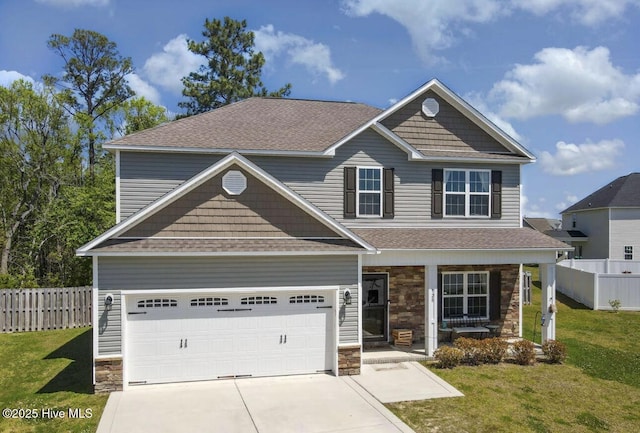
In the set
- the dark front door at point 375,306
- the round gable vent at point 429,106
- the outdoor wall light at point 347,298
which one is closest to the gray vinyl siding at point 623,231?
the round gable vent at point 429,106

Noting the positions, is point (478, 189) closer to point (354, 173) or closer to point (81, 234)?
point (354, 173)

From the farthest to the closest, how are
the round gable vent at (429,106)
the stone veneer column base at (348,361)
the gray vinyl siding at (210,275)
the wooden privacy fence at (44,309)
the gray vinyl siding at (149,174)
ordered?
the wooden privacy fence at (44,309), the round gable vent at (429,106), the gray vinyl siding at (149,174), the stone veneer column base at (348,361), the gray vinyl siding at (210,275)

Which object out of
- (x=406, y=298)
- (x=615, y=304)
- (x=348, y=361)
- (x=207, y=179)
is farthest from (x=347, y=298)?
(x=615, y=304)

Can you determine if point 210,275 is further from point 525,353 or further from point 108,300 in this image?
point 525,353

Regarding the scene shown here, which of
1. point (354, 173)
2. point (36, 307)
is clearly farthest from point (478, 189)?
point (36, 307)

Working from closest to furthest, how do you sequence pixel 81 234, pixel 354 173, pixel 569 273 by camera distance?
pixel 354 173 → pixel 81 234 → pixel 569 273

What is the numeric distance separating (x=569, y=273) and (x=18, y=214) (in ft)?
94.3

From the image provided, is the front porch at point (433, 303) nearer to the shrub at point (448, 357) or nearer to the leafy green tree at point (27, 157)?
the shrub at point (448, 357)

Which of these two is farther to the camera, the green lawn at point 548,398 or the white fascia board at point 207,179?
the white fascia board at point 207,179

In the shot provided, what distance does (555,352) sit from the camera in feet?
40.6

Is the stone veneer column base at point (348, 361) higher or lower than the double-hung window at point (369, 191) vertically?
lower

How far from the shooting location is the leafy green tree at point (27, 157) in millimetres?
22328

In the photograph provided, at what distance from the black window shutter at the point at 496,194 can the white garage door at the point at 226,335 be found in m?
6.73

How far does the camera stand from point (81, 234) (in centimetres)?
2003
